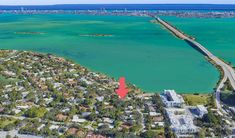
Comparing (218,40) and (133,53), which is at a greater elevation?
(133,53)

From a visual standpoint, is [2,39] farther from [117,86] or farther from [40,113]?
[40,113]

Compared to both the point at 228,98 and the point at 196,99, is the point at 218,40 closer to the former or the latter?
the point at 228,98

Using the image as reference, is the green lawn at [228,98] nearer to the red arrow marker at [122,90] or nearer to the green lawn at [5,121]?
the red arrow marker at [122,90]

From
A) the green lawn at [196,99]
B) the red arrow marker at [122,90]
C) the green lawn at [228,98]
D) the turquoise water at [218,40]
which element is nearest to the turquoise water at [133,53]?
the red arrow marker at [122,90]

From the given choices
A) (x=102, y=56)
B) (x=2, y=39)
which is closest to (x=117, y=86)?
(x=102, y=56)

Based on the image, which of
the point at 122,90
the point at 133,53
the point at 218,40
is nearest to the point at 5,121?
the point at 122,90
